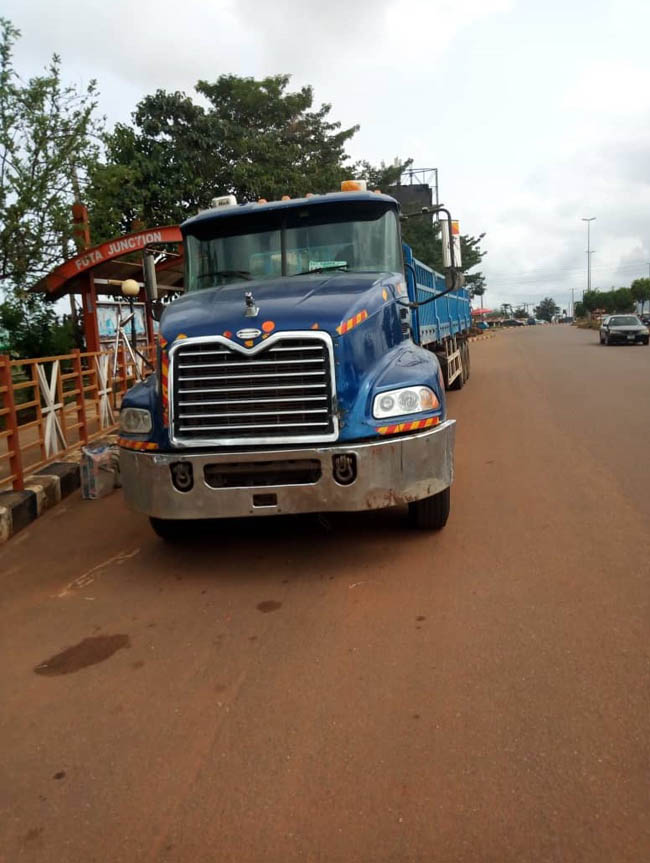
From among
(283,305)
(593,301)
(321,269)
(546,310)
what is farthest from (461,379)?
(546,310)

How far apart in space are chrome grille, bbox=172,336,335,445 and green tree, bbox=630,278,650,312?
9799cm

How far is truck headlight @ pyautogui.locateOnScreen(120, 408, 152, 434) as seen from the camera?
4949mm

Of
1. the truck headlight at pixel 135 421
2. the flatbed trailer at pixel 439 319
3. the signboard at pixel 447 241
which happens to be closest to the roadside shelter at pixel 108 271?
the flatbed trailer at pixel 439 319

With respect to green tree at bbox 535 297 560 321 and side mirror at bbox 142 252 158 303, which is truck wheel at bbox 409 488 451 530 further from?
green tree at bbox 535 297 560 321

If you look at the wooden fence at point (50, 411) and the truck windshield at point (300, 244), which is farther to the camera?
the wooden fence at point (50, 411)

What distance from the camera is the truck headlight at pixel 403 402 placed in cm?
468

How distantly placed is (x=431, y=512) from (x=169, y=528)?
6.53 feet

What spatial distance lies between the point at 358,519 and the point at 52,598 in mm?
2402

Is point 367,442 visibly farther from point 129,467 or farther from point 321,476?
point 129,467

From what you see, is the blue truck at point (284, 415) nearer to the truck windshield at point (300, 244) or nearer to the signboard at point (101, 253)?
the truck windshield at point (300, 244)

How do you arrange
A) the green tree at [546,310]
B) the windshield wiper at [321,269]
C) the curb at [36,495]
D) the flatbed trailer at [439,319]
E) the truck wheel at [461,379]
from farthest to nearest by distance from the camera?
1. the green tree at [546,310]
2. the truck wheel at [461,379]
3. the flatbed trailer at [439,319]
4. the curb at [36,495]
5. the windshield wiper at [321,269]

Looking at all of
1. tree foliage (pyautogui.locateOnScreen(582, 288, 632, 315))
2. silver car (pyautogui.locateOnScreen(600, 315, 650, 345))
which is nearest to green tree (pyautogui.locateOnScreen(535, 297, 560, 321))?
tree foliage (pyautogui.locateOnScreen(582, 288, 632, 315))

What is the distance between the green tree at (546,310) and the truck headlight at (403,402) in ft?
503

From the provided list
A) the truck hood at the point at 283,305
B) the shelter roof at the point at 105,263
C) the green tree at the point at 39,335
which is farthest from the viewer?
the green tree at the point at 39,335
